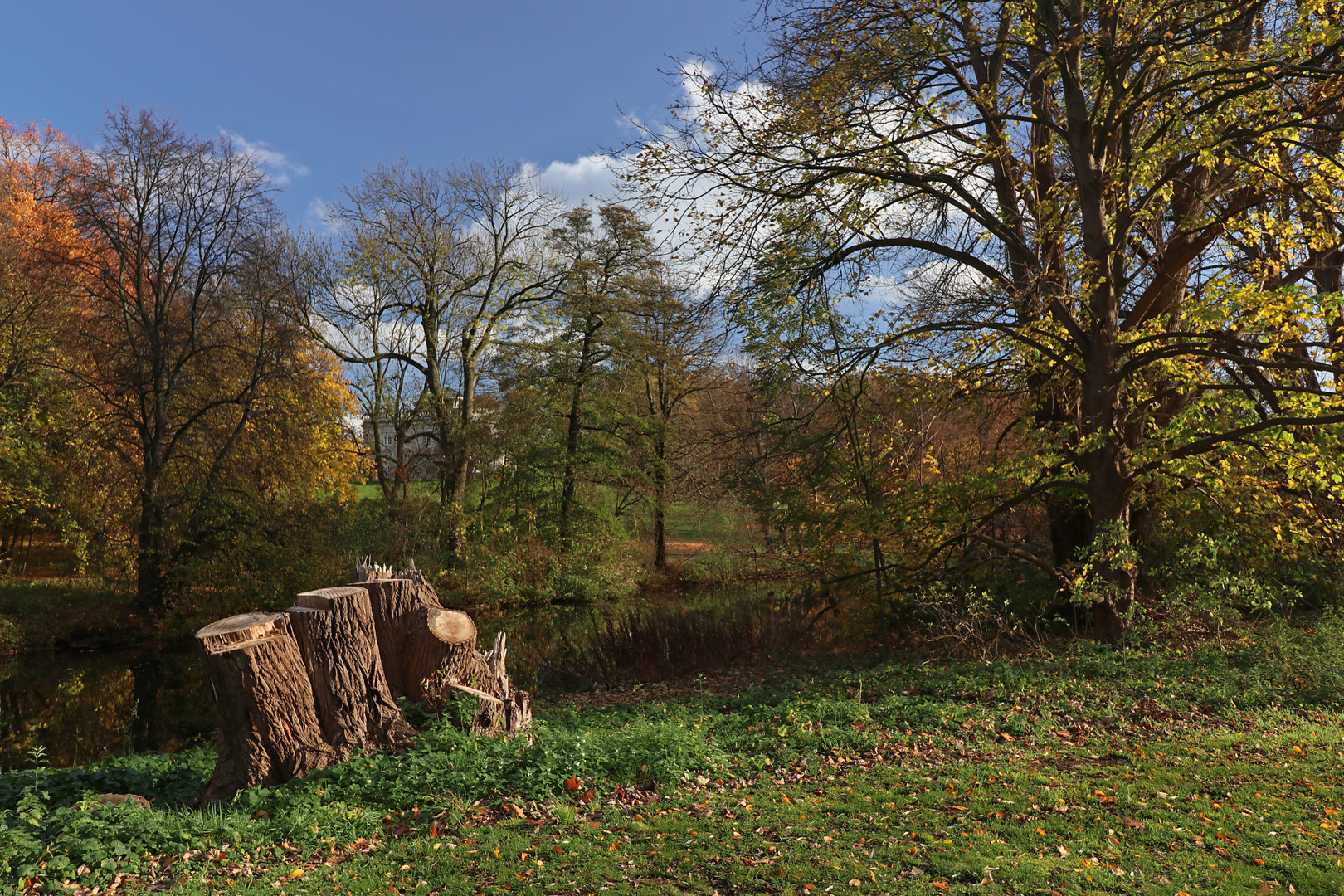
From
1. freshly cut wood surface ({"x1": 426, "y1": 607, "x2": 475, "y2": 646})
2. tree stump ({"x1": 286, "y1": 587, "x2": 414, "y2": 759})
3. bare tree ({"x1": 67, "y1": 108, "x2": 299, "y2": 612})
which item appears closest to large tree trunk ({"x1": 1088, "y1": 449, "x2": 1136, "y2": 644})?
freshly cut wood surface ({"x1": 426, "y1": 607, "x2": 475, "y2": 646})

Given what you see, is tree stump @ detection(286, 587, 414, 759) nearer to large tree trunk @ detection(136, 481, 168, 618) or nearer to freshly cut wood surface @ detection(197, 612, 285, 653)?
freshly cut wood surface @ detection(197, 612, 285, 653)

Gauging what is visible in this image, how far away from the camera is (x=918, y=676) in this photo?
9750 mm

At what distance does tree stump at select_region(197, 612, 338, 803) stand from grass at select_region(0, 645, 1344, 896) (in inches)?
15.4

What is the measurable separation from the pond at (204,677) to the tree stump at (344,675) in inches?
246

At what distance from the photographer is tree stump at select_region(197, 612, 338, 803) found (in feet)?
18.9

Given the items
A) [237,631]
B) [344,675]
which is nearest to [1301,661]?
[344,675]

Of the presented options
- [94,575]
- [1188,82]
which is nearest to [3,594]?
[94,575]

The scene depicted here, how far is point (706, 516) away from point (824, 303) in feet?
63.4

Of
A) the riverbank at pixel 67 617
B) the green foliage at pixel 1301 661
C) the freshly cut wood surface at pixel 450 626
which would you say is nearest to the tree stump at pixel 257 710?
the freshly cut wood surface at pixel 450 626

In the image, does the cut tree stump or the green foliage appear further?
the green foliage

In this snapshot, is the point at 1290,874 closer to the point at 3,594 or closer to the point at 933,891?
the point at 933,891

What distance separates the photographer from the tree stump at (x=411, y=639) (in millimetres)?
6707

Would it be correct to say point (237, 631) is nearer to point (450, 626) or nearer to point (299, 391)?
point (450, 626)

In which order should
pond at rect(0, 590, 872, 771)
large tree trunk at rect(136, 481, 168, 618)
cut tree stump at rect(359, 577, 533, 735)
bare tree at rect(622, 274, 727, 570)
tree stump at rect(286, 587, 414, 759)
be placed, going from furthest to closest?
bare tree at rect(622, 274, 727, 570)
large tree trunk at rect(136, 481, 168, 618)
pond at rect(0, 590, 872, 771)
cut tree stump at rect(359, 577, 533, 735)
tree stump at rect(286, 587, 414, 759)
